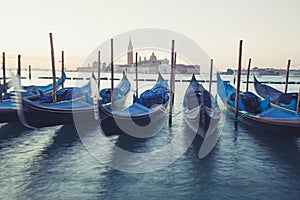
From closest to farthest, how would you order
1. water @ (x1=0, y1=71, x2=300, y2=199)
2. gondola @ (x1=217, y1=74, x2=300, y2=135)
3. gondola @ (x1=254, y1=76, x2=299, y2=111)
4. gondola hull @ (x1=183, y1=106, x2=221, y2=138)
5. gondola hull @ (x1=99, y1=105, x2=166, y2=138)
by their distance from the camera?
water @ (x1=0, y1=71, x2=300, y2=199), gondola hull @ (x1=99, y1=105, x2=166, y2=138), gondola @ (x1=217, y1=74, x2=300, y2=135), gondola hull @ (x1=183, y1=106, x2=221, y2=138), gondola @ (x1=254, y1=76, x2=299, y2=111)

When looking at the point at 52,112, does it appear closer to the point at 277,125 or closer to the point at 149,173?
the point at 149,173

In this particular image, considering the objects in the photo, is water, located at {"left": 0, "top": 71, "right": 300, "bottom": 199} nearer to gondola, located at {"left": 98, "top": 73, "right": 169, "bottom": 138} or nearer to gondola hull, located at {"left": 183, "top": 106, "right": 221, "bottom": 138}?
gondola, located at {"left": 98, "top": 73, "right": 169, "bottom": 138}

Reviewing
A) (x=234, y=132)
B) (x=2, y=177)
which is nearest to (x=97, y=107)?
(x=2, y=177)

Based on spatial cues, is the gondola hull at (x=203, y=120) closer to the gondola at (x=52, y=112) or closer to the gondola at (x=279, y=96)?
the gondola at (x=52, y=112)

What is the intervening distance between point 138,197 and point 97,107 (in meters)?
3.42

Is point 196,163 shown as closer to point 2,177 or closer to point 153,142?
point 153,142

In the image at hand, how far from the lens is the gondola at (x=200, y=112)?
30.6 ft

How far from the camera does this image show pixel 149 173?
6199mm

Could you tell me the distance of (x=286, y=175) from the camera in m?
6.13

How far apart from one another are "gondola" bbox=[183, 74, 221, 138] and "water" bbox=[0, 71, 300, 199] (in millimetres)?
775

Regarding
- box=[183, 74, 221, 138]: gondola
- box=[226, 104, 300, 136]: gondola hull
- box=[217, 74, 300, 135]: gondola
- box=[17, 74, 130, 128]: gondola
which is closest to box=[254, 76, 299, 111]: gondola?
box=[217, 74, 300, 135]: gondola

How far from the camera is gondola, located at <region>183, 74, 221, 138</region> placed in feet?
30.6

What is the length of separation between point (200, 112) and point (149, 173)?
3.97 m

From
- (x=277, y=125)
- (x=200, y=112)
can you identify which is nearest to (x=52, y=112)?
(x=200, y=112)
